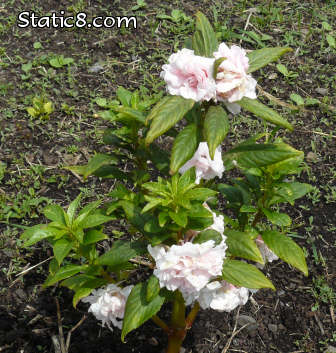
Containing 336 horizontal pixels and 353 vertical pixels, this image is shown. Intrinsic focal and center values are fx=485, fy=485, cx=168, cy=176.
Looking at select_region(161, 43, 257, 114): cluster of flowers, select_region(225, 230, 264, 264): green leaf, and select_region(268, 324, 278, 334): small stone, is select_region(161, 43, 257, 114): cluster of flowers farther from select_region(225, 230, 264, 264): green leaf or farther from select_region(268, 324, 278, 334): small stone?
select_region(268, 324, 278, 334): small stone

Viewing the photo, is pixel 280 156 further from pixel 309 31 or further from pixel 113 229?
pixel 309 31

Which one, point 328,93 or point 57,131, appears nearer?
point 57,131

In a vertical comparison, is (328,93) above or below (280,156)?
below

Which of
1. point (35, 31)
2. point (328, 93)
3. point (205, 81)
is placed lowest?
point (328, 93)

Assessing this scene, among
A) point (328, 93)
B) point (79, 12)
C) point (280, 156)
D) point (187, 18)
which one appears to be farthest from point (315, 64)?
point (280, 156)

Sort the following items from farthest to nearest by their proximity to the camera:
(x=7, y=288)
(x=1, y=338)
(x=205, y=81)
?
(x=7, y=288) < (x=1, y=338) < (x=205, y=81)

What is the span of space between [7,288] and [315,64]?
3.13m

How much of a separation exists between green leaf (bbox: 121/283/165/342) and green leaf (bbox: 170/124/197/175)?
1.63ft

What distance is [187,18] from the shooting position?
4438 millimetres

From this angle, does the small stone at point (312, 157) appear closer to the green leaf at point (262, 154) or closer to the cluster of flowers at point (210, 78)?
the green leaf at point (262, 154)

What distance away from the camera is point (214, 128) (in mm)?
1561

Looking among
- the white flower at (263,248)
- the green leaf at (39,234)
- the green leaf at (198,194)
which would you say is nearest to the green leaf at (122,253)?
the green leaf at (39,234)

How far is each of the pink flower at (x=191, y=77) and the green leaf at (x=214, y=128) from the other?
6 cm

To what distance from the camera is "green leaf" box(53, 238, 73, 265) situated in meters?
1.77
